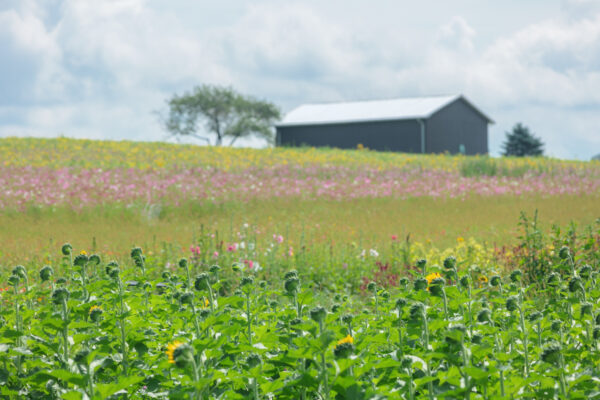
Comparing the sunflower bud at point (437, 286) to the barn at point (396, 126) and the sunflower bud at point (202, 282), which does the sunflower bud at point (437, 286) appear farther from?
the barn at point (396, 126)

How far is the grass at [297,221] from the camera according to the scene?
9859 millimetres

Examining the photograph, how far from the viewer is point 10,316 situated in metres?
3.89

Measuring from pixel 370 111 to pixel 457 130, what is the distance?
6049 millimetres

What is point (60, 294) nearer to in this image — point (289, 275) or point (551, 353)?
point (289, 275)

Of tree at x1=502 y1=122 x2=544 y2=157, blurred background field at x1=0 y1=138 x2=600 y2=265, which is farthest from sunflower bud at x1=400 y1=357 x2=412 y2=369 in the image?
tree at x1=502 y1=122 x2=544 y2=157

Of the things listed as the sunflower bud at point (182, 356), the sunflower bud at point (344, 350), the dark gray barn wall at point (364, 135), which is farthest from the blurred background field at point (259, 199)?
the dark gray barn wall at point (364, 135)

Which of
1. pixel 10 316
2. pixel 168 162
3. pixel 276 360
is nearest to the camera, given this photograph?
pixel 276 360

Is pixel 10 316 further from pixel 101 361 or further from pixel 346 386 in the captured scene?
pixel 346 386

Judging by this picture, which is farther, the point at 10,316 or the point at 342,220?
the point at 342,220

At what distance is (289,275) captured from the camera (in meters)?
3.02

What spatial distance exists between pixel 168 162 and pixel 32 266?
14243 millimetres

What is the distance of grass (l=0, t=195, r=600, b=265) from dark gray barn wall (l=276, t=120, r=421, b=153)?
20.2 m

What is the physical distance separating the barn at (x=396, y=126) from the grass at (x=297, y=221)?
66.6ft

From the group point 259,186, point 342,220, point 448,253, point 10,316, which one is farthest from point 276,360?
point 259,186
